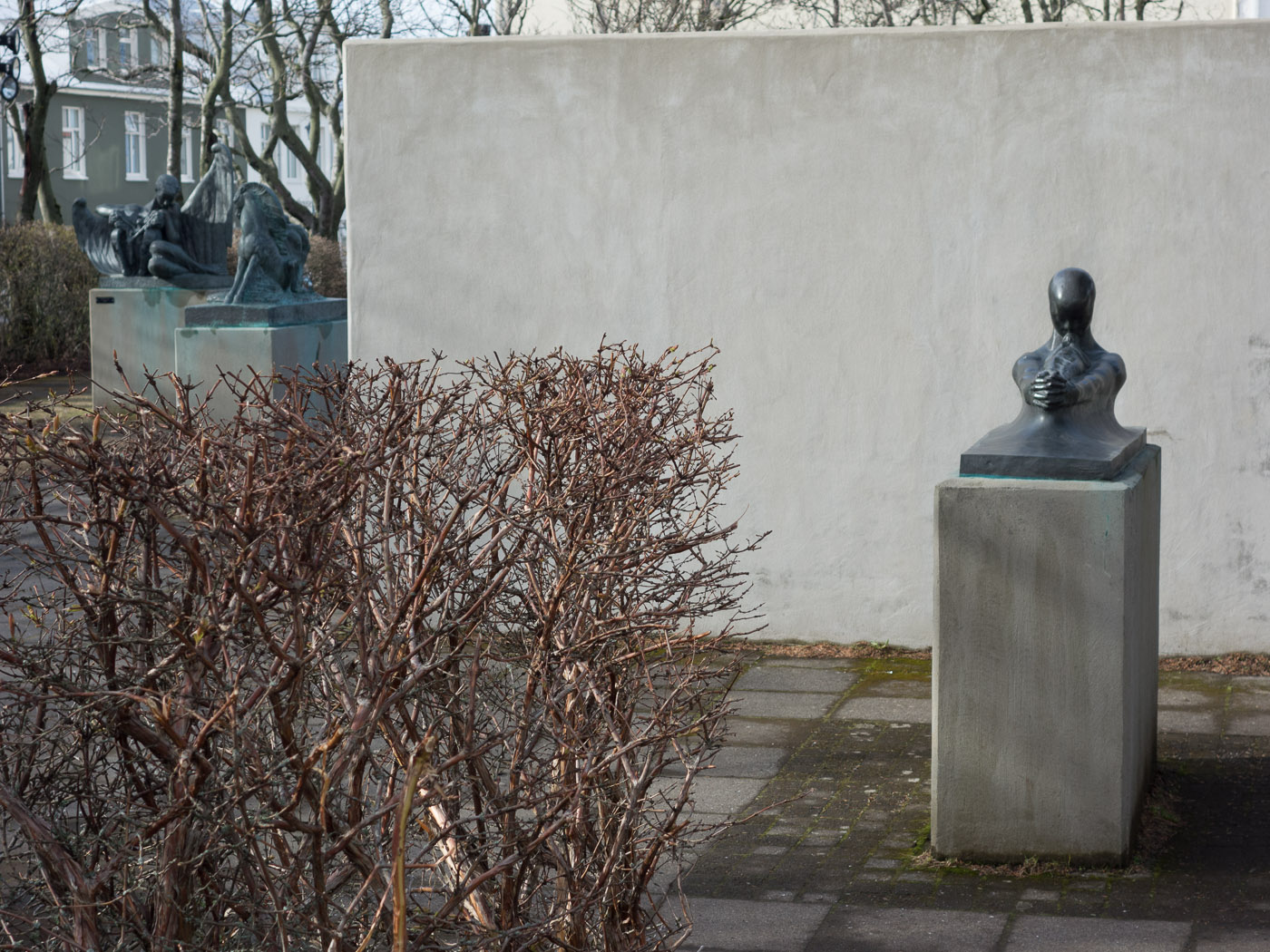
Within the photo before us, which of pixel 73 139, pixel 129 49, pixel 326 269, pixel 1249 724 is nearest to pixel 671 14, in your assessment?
pixel 326 269

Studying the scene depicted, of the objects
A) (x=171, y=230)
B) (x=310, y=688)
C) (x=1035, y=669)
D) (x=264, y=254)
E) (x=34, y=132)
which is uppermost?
(x=34, y=132)

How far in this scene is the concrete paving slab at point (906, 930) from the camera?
429 cm

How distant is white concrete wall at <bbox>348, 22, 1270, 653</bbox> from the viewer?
7.23 meters

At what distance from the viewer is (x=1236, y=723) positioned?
641 centimetres

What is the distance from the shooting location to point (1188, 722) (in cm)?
647

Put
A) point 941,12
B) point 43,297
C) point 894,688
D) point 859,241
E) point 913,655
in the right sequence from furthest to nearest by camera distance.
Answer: point 941,12 → point 43,297 → point 913,655 → point 859,241 → point 894,688

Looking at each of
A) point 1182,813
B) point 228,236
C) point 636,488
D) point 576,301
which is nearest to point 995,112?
point 576,301

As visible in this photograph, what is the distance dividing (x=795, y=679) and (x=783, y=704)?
44 cm

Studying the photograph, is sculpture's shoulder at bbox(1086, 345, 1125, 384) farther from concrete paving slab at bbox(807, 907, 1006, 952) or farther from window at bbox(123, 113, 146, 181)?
window at bbox(123, 113, 146, 181)

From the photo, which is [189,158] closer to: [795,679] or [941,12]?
[941,12]

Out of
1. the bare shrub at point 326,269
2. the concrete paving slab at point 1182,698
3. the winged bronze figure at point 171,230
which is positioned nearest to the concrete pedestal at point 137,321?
the winged bronze figure at point 171,230

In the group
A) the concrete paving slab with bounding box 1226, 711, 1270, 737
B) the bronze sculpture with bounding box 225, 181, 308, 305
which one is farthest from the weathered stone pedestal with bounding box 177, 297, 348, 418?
the concrete paving slab with bounding box 1226, 711, 1270, 737

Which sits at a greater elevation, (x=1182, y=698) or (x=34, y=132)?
(x=34, y=132)

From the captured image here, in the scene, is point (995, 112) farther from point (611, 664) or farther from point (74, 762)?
point (74, 762)
